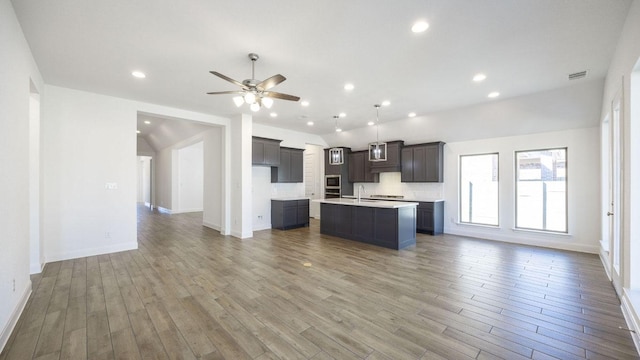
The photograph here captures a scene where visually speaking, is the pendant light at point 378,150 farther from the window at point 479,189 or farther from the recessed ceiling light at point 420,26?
the recessed ceiling light at point 420,26

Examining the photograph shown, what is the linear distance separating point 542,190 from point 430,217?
2376 mm

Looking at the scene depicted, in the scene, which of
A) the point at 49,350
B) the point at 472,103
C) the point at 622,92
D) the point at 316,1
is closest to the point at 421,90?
the point at 472,103

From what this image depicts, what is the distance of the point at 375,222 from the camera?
5336mm

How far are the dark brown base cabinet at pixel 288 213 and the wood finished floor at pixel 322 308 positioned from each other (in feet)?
8.29

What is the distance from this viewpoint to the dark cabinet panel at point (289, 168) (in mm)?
7535

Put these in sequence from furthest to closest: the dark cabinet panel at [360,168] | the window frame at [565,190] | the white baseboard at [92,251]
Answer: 1. the dark cabinet panel at [360,168]
2. the window frame at [565,190]
3. the white baseboard at [92,251]

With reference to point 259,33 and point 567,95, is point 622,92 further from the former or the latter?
point 259,33

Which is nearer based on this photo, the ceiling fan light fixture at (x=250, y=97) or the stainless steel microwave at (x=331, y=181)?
the ceiling fan light fixture at (x=250, y=97)

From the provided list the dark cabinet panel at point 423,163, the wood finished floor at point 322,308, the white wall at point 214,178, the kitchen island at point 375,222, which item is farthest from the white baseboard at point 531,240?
the white wall at point 214,178

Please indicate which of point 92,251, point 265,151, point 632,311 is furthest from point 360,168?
point 92,251

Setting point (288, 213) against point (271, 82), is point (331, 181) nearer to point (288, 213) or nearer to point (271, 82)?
point (288, 213)

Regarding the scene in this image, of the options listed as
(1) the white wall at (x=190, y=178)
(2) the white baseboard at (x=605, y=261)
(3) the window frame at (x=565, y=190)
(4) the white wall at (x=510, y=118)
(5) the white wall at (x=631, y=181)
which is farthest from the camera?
(1) the white wall at (x=190, y=178)

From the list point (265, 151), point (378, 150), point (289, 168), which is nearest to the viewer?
point (378, 150)

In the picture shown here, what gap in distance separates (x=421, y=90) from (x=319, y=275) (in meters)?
3.64
